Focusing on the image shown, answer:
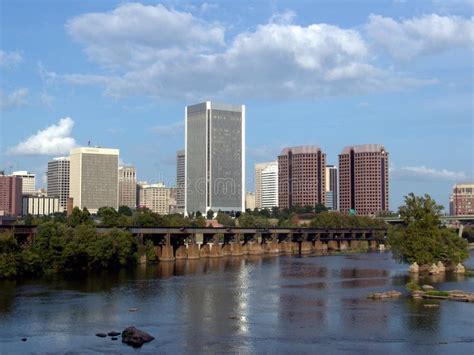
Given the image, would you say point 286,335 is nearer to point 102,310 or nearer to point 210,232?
point 102,310

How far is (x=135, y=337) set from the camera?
47719 millimetres

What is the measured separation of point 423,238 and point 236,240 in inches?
2633

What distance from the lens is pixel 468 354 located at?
44.3 meters

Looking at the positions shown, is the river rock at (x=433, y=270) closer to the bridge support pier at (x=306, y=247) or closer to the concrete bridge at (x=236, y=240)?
the concrete bridge at (x=236, y=240)

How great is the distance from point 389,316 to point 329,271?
48.3 metres

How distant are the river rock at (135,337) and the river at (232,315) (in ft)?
2.59

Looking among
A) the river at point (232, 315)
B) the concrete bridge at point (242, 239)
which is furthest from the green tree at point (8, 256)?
the concrete bridge at point (242, 239)

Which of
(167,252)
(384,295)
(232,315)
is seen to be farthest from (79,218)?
(232,315)

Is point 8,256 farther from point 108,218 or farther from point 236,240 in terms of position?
point 236,240

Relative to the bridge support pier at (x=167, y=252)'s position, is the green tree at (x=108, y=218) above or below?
above

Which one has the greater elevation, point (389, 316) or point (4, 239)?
point (4, 239)

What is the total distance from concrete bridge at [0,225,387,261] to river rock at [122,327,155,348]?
53044 mm

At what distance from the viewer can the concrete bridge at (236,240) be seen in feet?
424

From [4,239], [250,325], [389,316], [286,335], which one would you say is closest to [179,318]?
[250,325]
